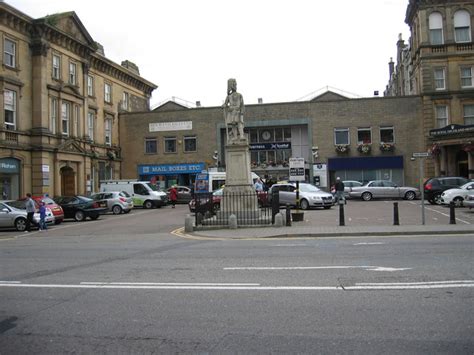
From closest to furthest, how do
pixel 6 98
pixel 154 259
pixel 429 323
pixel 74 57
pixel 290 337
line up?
1. pixel 290 337
2. pixel 429 323
3. pixel 154 259
4. pixel 6 98
5. pixel 74 57

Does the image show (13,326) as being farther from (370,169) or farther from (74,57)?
(370,169)

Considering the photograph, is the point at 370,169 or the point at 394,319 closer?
the point at 394,319

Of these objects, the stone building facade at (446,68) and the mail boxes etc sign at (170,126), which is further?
the mail boxes etc sign at (170,126)

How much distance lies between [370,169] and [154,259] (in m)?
33.1

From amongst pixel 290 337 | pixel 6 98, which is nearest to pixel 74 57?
pixel 6 98

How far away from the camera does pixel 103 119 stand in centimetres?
4294

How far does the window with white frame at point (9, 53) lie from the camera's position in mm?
30388

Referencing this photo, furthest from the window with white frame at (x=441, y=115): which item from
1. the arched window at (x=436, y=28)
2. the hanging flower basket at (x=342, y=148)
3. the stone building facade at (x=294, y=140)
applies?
the hanging flower basket at (x=342, y=148)

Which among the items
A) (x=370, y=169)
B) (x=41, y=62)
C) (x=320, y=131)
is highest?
(x=41, y=62)

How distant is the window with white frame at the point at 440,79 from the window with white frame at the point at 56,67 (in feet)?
97.8

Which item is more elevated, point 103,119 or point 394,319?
point 103,119

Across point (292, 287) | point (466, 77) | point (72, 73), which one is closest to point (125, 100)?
point (72, 73)

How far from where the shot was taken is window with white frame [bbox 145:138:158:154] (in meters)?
45.4

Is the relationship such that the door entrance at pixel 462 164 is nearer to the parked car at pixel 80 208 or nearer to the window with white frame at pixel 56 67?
the parked car at pixel 80 208
